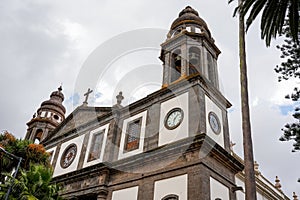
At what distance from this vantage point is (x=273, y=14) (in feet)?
29.6

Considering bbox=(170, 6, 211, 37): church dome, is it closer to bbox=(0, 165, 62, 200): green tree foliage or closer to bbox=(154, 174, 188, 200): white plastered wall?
Answer: bbox=(154, 174, 188, 200): white plastered wall

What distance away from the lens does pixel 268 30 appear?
9.56m

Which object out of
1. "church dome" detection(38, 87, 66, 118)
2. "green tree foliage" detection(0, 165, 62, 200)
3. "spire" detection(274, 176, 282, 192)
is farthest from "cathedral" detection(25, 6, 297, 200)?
"church dome" detection(38, 87, 66, 118)

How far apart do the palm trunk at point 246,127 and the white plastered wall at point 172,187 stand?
A: 6.12 meters

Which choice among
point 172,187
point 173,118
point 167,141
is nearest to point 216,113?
point 173,118

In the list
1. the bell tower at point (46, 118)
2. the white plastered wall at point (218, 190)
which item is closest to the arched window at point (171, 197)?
the white plastered wall at point (218, 190)

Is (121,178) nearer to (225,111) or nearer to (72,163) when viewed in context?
(72,163)

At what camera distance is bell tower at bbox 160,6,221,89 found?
19.2 meters

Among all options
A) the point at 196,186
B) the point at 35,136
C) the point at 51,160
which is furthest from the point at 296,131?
the point at 35,136

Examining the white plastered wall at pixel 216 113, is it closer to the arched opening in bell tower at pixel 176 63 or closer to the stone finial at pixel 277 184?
the arched opening in bell tower at pixel 176 63

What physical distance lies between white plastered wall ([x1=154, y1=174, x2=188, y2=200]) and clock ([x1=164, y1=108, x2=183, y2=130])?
3.08 m

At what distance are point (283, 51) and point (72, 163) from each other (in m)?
15.2

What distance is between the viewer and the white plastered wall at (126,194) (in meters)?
15.9

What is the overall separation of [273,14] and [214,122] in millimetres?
8960
